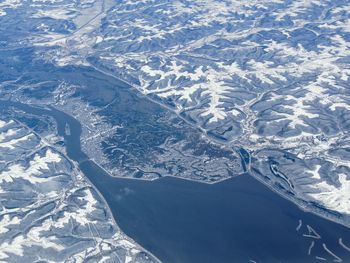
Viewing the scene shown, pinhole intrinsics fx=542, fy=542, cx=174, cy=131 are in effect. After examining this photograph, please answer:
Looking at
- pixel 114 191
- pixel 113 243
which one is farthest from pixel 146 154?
pixel 113 243

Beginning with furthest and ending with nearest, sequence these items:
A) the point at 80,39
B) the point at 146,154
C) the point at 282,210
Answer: the point at 80,39
the point at 146,154
the point at 282,210

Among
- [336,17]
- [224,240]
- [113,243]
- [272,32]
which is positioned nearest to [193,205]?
[224,240]

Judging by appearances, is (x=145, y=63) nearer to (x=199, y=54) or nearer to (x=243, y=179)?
(x=199, y=54)

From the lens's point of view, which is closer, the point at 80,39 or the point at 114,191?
the point at 114,191

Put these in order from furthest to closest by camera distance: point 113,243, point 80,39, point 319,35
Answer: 1. point 80,39
2. point 319,35
3. point 113,243

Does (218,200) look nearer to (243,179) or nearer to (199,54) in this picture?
(243,179)

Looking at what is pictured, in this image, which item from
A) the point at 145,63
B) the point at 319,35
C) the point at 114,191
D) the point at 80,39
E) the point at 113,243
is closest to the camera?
the point at 113,243
